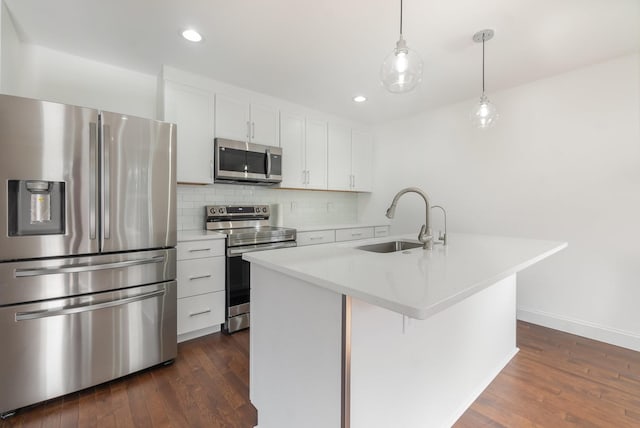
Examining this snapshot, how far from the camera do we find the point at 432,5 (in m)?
1.74

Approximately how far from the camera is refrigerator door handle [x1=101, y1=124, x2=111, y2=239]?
180cm

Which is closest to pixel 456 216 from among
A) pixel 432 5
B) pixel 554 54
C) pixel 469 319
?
pixel 554 54

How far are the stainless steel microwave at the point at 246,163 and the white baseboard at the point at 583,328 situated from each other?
9.79 ft

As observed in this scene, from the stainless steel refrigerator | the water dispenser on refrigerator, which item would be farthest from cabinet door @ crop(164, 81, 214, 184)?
the water dispenser on refrigerator

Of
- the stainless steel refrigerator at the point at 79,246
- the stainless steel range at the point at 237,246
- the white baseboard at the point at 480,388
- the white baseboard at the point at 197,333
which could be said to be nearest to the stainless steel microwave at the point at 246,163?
the stainless steel range at the point at 237,246

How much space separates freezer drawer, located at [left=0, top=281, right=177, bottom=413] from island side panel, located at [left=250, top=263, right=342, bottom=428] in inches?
38.1

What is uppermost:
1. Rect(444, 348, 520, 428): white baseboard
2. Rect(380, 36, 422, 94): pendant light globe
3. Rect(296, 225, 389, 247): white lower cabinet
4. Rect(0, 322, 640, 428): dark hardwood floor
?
Rect(380, 36, 422, 94): pendant light globe

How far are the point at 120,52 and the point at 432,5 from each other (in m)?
2.38

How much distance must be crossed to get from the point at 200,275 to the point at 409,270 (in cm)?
194

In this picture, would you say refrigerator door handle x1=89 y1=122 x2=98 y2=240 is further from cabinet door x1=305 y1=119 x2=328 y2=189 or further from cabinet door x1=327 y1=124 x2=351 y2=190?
cabinet door x1=327 y1=124 x2=351 y2=190

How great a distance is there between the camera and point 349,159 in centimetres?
416

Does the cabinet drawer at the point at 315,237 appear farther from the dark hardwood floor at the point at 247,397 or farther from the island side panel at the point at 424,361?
the island side panel at the point at 424,361

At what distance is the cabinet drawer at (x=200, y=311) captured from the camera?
240 cm

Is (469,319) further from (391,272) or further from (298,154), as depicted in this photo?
(298,154)
